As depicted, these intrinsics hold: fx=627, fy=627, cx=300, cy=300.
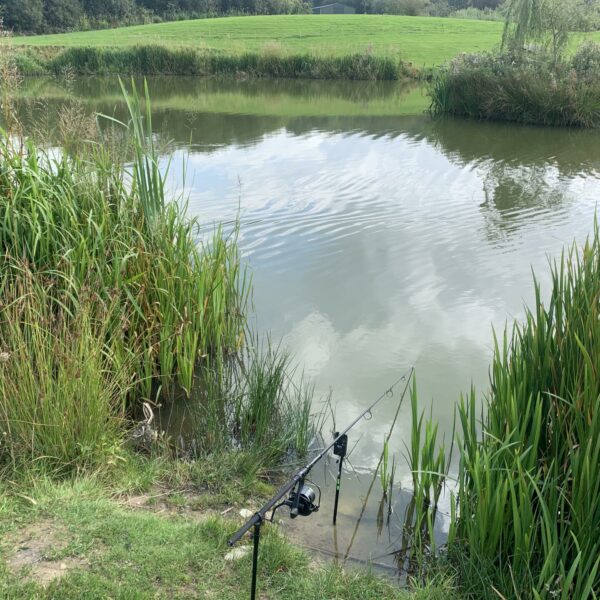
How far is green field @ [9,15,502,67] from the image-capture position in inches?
1147

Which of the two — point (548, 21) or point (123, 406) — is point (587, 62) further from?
point (123, 406)

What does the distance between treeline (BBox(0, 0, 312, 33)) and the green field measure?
5.97 m

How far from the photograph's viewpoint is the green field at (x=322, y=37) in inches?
1147

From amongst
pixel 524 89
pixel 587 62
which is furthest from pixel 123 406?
pixel 587 62

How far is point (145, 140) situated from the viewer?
4.66 metres

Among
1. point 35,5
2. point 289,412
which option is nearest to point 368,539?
point 289,412

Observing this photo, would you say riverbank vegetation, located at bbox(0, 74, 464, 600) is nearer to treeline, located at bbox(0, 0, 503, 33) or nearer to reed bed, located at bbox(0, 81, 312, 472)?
reed bed, located at bbox(0, 81, 312, 472)

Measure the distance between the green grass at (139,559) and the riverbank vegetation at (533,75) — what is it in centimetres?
1518

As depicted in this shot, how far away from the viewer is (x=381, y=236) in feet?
27.7

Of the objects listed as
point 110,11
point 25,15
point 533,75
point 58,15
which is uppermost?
point 110,11

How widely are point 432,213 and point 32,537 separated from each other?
772cm

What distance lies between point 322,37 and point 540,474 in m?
35.3

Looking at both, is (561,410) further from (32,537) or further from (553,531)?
(32,537)

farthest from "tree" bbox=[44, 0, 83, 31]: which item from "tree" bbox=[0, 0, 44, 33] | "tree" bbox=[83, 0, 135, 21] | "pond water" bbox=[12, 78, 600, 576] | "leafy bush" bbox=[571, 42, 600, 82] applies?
"leafy bush" bbox=[571, 42, 600, 82]
